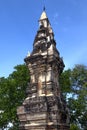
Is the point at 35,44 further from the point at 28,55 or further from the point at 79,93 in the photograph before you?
the point at 79,93

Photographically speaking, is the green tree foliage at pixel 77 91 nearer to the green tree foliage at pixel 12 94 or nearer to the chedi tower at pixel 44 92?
the green tree foliage at pixel 12 94

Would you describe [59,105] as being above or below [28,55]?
below

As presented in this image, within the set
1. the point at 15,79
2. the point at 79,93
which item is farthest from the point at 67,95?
the point at 15,79

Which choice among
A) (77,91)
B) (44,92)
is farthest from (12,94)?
(44,92)

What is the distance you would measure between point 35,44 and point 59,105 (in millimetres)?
3467

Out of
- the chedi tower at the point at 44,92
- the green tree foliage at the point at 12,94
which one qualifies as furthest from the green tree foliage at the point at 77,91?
the chedi tower at the point at 44,92

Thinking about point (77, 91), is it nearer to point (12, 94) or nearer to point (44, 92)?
point (12, 94)

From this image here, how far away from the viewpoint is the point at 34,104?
11398mm

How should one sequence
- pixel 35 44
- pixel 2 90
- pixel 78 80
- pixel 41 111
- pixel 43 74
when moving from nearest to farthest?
1. pixel 41 111
2. pixel 43 74
3. pixel 35 44
4. pixel 2 90
5. pixel 78 80

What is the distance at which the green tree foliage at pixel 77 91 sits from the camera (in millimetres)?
26469

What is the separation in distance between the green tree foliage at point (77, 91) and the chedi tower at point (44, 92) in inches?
567

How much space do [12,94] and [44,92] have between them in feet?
49.5

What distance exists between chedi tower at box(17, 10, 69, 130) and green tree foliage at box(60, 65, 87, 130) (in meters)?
14.4

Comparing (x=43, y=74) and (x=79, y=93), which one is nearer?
(x=43, y=74)
